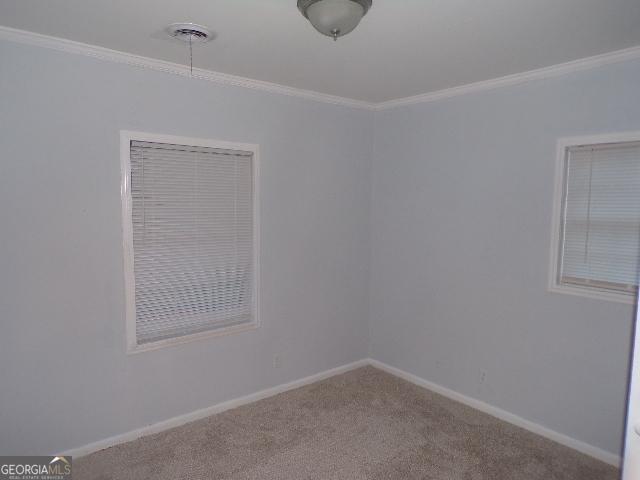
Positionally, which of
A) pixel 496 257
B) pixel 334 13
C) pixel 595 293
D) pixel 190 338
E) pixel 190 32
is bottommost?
pixel 190 338

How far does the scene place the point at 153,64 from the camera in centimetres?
274

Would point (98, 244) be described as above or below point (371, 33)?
below

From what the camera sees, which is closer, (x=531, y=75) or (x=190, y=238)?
(x=531, y=75)

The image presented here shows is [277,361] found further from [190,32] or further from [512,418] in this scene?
[190,32]

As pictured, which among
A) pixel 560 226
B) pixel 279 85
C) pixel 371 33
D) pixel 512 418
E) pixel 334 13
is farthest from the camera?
pixel 279 85

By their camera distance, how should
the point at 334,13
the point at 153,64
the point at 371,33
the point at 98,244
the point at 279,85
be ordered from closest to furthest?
the point at 334,13, the point at 371,33, the point at 98,244, the point at 153,64, the point at 279,85

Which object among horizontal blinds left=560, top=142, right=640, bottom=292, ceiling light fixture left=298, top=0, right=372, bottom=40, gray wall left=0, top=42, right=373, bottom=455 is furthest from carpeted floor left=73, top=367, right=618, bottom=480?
ceiling light fixture left=298, top=0, right=372, bottom=40

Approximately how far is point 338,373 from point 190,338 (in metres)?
1.60

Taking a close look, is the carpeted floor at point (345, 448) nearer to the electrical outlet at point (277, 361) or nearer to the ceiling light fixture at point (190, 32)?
the electrical outlet at point (277, 361)

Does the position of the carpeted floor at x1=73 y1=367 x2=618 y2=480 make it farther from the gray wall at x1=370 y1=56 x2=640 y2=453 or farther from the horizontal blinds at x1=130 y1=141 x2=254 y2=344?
the horizontal blinds at x1=130 y1=141 x2=254 y2=344

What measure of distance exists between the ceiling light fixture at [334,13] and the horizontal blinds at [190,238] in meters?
1.53

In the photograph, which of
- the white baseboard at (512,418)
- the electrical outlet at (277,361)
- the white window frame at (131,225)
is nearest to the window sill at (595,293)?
the white baseboard at (512,418)

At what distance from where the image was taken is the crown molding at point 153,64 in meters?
2.31

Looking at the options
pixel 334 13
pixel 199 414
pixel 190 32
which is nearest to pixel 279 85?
pixel 190 32
